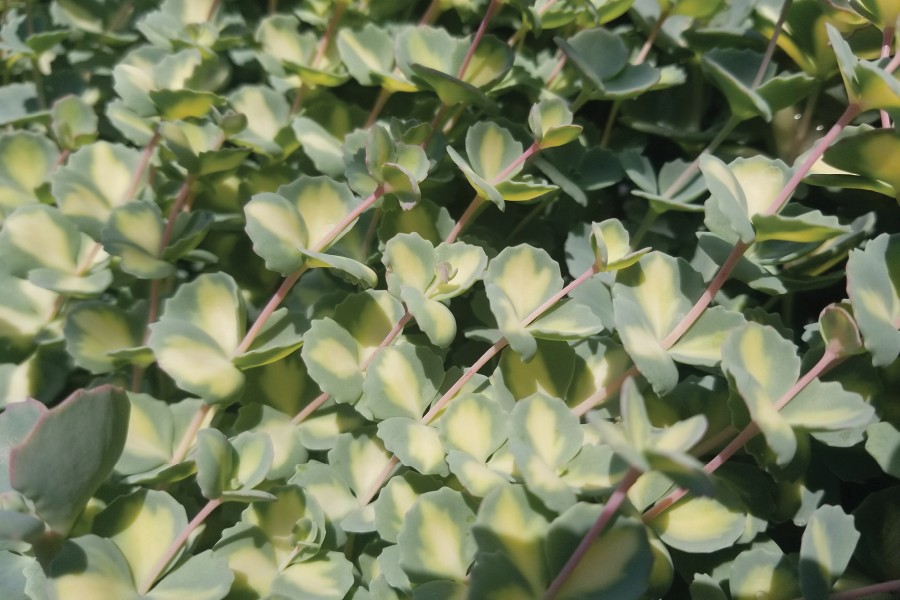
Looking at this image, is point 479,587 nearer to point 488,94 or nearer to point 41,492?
point 41,492

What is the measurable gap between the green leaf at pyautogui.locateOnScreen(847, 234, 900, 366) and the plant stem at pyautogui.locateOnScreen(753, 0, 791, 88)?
0.18 meters

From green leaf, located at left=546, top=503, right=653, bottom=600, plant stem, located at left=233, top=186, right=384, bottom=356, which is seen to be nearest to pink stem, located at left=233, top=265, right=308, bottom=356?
plant stem, located at left=233, top=186, right=384, bottom=356

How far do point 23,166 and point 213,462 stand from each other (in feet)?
1.14

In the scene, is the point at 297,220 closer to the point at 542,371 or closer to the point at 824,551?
the point at 542,371

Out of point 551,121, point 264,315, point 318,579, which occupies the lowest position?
point 318,579

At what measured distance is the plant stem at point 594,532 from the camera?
36 centimetres

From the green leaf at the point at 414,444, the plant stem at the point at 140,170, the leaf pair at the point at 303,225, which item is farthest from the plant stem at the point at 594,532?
the plant stem at the point at 140,170

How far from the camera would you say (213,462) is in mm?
431

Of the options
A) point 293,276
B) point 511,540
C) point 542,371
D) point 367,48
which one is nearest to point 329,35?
point 367,48

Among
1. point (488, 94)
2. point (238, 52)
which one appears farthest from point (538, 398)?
point (238, 52)

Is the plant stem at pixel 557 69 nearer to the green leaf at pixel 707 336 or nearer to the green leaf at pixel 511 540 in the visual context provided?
the green leaf at pixel 707 336

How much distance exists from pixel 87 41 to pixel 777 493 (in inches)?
29.2

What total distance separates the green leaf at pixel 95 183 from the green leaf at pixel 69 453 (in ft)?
0.71

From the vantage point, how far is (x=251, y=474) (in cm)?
46
